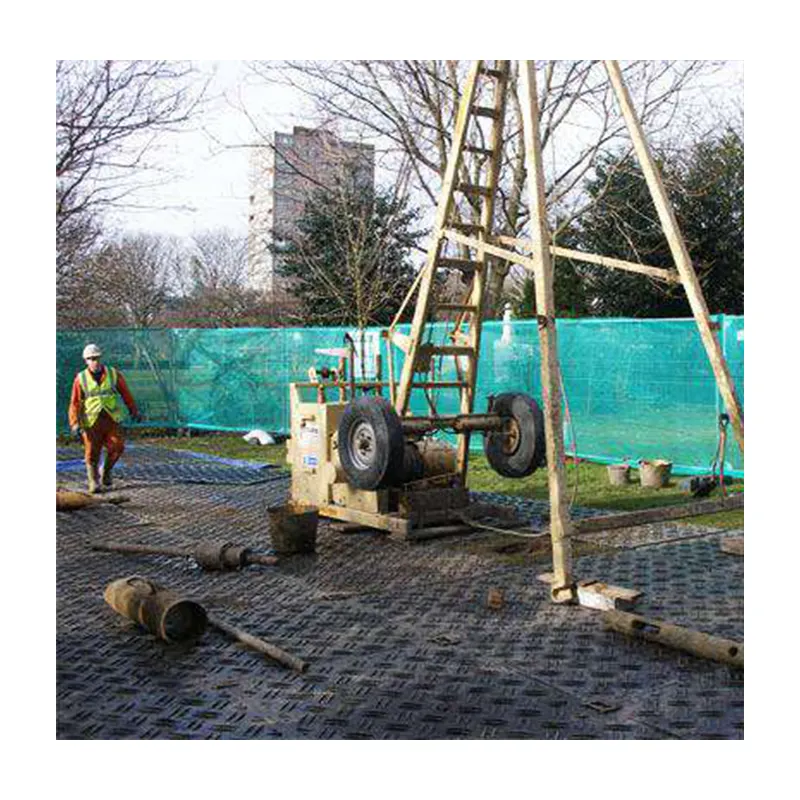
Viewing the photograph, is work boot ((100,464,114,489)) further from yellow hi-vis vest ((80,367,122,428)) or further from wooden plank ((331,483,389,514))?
wooden plank ((331,483,389,514))

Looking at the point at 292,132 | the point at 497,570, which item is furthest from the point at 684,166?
the point at 497,570

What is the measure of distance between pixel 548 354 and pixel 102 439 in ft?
21.4

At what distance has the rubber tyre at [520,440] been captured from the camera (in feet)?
24.7

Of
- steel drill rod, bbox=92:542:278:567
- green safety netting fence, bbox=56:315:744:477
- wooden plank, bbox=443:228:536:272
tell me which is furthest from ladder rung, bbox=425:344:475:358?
steel drill rod, bbox=92:542:278:567

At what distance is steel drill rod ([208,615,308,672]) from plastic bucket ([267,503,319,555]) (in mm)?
1766

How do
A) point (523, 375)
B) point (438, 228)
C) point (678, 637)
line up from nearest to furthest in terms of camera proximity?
1. point (678, 637)
2. point (438, 228)
3. point (523, 375)

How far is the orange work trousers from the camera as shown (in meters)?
10.2

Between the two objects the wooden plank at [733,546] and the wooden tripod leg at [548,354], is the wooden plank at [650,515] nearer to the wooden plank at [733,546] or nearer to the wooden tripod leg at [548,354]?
the wooden tripod leg at [548,354]

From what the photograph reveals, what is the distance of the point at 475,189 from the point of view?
758cm

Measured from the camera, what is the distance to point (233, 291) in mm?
21297

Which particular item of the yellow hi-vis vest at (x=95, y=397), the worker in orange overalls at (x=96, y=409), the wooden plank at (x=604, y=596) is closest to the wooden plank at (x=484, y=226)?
the wooden plank at (x=604, y=596)

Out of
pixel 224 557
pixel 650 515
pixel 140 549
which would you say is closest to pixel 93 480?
pixel 140 549

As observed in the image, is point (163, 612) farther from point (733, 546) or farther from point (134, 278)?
point (134, 278)
